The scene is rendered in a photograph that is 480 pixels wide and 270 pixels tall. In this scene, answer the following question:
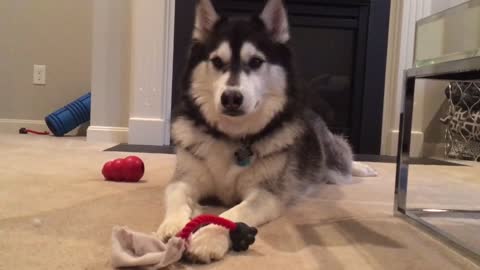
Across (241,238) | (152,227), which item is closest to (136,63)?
(152,227)

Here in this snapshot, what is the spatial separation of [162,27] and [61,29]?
1282mm

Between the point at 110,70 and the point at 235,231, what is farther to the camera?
the point at 110,70

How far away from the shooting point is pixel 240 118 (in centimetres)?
154

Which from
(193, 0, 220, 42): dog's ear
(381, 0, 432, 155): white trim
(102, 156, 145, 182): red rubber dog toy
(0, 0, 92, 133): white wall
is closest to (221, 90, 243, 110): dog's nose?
(193, 0, 220, 42): dog's ear

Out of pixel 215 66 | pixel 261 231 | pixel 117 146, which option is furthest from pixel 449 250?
pixel 117 146

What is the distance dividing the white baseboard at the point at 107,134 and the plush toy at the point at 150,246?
8.85 ft

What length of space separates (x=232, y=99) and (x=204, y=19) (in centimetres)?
43

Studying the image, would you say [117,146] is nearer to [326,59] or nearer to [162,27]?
[162,27]

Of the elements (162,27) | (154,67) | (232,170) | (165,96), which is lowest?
(232,170)

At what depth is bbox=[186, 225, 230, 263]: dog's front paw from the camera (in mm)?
1003

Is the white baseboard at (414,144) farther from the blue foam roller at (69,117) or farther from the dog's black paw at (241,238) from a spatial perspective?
the dog's black paw at (241,238)

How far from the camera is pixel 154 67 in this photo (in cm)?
355

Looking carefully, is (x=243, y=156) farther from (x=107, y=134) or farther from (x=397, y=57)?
(x=397, y=57)

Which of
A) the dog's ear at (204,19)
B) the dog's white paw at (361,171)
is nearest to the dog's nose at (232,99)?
the dog's ear at (204,19)
